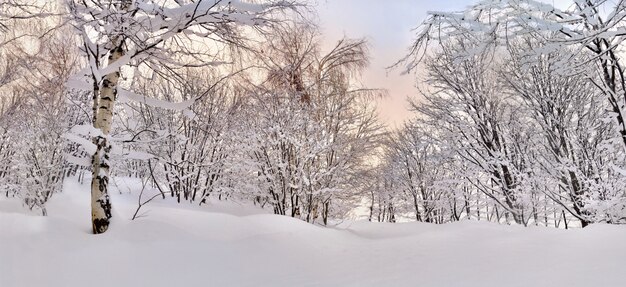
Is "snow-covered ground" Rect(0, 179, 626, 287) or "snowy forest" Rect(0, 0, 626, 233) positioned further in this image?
"snowy forest" Rect(0, 0, 626, 233)

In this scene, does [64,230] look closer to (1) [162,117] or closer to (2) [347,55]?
(1) [162,117]

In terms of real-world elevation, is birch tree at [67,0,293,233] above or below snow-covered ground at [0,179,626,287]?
above

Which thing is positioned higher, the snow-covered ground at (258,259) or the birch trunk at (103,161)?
the birch trunk at (103,161)

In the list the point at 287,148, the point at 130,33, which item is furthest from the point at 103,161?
the point at 287,148

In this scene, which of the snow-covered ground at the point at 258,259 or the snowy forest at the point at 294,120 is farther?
the snowy forest at the point at 294,120

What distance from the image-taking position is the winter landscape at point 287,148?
12.7 ft

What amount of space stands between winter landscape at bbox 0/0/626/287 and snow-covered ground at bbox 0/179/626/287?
0.03 m

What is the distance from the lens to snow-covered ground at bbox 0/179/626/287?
3.46 metres

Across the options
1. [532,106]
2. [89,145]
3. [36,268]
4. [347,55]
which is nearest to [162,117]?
[347,55]

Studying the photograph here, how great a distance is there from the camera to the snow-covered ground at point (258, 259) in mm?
3464

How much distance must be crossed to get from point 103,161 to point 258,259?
7.37 ft

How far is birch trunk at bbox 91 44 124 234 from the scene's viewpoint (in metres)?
4.53

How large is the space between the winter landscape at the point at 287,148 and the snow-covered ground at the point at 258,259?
0.09ft

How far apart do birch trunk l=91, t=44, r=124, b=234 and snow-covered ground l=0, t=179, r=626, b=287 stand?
178 millimetres
